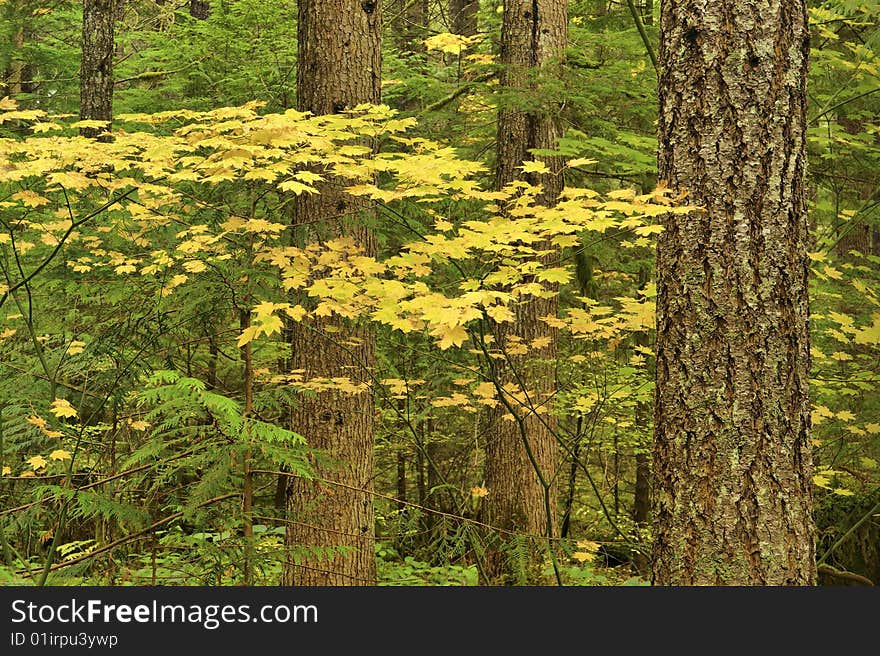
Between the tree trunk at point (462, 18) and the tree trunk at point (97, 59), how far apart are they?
187 inches

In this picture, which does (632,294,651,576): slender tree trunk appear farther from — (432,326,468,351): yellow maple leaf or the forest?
(432,326,468,351): yellow maple leaf

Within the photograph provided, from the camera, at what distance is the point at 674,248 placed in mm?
3236

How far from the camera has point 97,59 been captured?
8133 millimetres

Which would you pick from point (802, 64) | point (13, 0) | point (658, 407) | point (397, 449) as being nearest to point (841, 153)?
point (802, 64)

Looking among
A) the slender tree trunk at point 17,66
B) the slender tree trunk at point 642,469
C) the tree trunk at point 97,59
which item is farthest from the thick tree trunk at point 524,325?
the slender tree trunk at point 17,66

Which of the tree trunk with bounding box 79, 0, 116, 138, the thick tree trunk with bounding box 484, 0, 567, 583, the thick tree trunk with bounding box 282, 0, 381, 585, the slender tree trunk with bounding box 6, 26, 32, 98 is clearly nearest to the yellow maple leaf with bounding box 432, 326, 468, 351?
the thick tree trunk with bounding box 282, 0, 381, 585

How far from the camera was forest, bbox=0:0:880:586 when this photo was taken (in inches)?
123

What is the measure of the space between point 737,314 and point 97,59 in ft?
24.5

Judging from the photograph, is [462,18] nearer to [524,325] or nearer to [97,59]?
[97,59]

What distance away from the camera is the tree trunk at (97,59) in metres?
8.11

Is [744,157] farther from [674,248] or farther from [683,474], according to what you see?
[683,474]

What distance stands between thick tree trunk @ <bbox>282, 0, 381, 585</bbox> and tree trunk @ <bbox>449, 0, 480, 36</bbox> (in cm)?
601

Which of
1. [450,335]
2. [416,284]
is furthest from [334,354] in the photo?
[450,335]

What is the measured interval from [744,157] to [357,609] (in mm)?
2501
